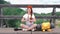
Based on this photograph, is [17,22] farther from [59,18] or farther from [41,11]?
[59,18]

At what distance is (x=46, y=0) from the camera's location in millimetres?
8570

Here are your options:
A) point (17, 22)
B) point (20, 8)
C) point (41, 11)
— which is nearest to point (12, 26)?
point (17, 22)

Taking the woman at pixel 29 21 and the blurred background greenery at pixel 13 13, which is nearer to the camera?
the woman at pixel 29 21

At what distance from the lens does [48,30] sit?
7.06 metres

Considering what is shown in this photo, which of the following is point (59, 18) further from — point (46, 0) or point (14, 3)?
point (14, 3)

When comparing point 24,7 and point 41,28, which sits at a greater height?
point 24,7

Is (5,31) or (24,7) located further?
(24,7)

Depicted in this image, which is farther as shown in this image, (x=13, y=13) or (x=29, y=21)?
(x=13, y=13)

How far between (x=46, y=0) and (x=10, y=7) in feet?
4.84

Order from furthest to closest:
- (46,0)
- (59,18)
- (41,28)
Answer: (46,0) < (59,18) < (41,28)

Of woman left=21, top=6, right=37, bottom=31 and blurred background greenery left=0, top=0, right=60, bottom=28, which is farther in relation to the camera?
blurred background greenery left=0, top=0, right=60, bottom=28

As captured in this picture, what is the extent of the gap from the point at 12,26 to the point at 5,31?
124cm

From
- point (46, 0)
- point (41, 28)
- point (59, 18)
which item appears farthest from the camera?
point (46, 0)

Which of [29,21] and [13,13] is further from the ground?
[13,13]
